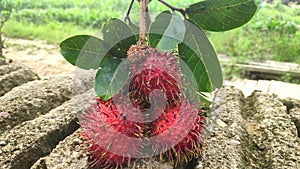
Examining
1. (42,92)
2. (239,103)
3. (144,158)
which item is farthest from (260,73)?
(144,158)

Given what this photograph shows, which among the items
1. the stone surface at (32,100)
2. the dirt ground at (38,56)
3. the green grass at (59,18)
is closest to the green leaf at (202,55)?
the stone surface at (32,100)

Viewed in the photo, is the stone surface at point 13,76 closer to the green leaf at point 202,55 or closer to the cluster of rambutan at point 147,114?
the cluster of rambutan at point 147,114

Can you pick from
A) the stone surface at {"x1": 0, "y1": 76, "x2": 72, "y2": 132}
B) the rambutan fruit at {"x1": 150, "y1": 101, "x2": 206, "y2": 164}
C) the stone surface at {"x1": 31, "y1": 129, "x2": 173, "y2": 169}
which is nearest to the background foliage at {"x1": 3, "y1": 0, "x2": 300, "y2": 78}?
the stone surface at {"x1": 0, "y1": 76, "x2": 72, "y2": 132}

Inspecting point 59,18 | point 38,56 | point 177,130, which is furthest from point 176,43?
point 59,18

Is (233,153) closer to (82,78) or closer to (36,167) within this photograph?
(36,167)

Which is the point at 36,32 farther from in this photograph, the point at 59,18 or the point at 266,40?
the point at 266,40
